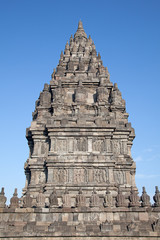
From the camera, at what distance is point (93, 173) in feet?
66.5

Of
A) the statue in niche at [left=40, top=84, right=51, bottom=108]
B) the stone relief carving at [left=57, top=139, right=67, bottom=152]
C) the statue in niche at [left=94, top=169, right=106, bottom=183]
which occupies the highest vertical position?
the statue in niche at [left=40, top=84, right=51, bottom=108]

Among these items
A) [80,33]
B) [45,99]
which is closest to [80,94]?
[45,99]

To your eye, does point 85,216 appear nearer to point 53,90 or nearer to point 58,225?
point 58,225

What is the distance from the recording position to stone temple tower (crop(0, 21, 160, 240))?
1433 centimetres

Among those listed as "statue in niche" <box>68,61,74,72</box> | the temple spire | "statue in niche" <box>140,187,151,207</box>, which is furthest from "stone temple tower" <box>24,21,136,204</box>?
the temple spire

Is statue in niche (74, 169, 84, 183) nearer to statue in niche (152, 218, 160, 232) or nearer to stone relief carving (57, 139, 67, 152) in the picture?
stone relief carving (57, 139, 67, 152)

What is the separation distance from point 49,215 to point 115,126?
9.68 m

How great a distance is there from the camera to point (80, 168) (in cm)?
2039

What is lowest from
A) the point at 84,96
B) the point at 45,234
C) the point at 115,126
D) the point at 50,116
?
the point at 45,234

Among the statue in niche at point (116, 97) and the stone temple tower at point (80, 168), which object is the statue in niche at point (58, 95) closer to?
the stone temple tower at point (80, 168)

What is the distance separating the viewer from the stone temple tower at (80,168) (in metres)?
14.3

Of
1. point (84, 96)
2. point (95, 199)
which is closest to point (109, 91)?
point (84, 96)

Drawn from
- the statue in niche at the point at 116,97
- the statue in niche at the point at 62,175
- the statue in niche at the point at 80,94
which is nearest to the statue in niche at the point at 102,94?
the statue in niche at the point at 116,97

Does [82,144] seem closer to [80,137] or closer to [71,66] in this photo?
[80,137]
